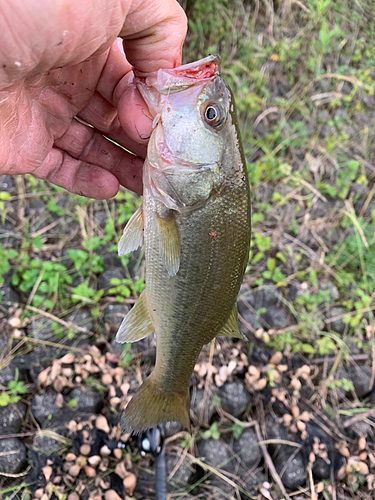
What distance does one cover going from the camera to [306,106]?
4371 millimetres

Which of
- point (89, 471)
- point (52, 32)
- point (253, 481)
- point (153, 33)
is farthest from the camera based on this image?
point (253, 481)

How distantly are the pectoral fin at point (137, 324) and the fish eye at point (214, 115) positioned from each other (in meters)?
1.00

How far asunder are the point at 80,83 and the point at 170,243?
1.09 metres

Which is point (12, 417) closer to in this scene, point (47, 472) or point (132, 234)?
point (47, 472)

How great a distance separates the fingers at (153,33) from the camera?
1.52m

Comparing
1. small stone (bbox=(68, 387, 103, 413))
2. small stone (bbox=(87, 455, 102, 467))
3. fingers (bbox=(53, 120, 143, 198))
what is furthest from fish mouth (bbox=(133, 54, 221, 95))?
small stone (bbox=(87, 455, 102, 467))

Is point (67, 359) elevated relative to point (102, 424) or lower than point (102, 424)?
elevated

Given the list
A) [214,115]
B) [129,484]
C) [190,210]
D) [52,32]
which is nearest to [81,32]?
[52,32]

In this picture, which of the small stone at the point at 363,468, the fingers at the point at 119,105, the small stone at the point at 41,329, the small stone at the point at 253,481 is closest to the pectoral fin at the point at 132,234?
the fingers at the point at 119,105

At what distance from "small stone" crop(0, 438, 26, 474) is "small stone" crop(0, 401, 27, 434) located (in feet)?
0.21

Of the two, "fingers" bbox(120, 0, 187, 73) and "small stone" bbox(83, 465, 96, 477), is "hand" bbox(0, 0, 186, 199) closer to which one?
"fingers" bbox(120, 0, 187, 73)

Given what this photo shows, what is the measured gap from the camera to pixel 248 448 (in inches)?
107

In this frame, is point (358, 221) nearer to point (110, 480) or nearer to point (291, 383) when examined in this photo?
point (291, 383)

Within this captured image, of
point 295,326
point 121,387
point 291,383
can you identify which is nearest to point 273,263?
point 295,326
